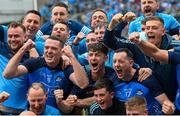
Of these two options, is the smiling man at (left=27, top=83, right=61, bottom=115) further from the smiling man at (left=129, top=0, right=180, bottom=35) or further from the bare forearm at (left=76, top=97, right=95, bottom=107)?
the smiling man at (left=129, top=0, right=180, bottom=35)

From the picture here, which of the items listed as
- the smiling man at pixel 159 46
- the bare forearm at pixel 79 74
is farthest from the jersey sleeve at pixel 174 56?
the bare forearm at pixel 79 74

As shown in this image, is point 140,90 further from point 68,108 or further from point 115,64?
point 68,108

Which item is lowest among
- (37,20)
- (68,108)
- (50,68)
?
(68,108)

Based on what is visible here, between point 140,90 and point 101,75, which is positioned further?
point 101,75

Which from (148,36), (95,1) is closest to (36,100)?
(148,36)

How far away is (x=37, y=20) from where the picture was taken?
8312 millimetres

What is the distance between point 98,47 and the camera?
7070mm

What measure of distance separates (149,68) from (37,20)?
2.31m

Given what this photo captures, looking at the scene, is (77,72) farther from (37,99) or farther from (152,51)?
(152,51)

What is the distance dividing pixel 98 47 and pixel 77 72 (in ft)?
1.74

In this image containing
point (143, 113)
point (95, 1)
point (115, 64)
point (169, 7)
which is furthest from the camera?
point (95, 1)

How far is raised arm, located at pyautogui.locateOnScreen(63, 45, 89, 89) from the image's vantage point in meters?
6.71

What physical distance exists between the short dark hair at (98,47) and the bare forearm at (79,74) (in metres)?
0.40

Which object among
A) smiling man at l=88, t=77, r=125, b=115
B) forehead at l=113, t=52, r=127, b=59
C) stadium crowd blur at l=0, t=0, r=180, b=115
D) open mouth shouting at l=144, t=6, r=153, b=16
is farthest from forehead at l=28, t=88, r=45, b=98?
open mouth shouting at l=144, t=6, r=153, b=16
